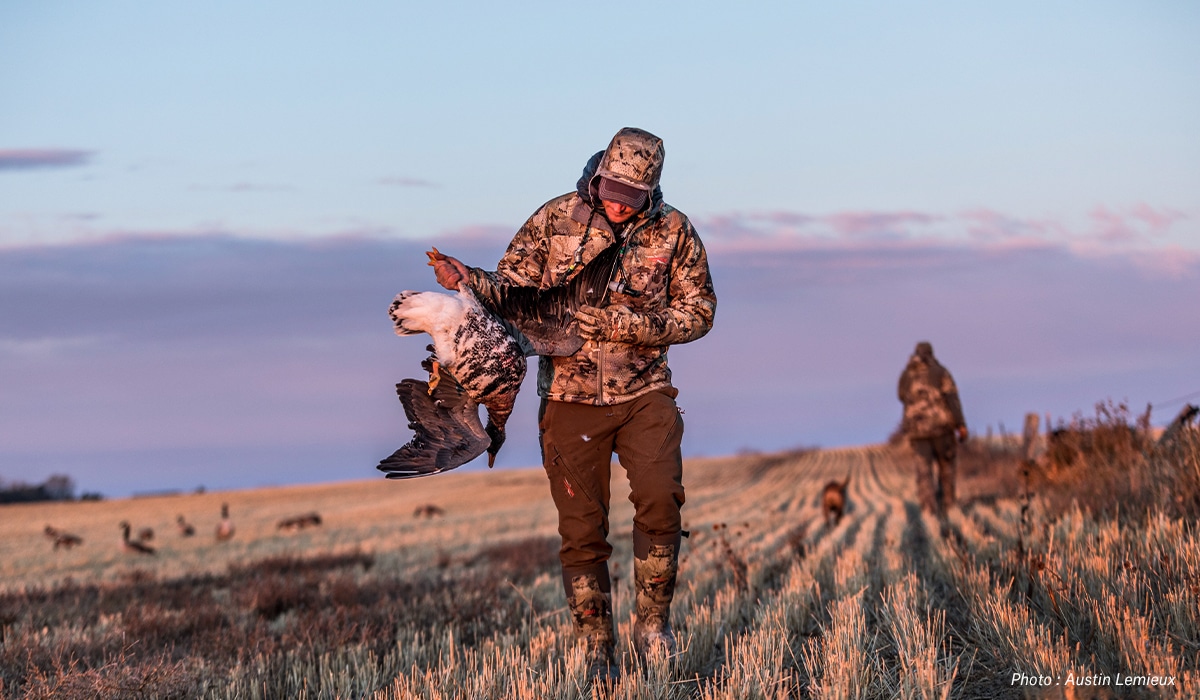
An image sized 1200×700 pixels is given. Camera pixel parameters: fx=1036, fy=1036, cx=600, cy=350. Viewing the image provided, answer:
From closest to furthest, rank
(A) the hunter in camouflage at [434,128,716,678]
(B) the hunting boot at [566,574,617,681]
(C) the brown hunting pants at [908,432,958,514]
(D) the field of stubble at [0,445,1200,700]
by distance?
(D) the field of stubble at [0,445,1200,700] → (A) the hunter in camouflage at [434,128,716,678] → (B) the hunting boot at [566,574,617,681] → (C) the brown hunting pants at [908,432,958,514]

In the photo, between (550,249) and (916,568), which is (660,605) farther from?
(916,568)

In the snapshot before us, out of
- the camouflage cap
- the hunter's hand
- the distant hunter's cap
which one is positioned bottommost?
the hunter's hand

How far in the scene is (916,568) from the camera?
28.1 feet

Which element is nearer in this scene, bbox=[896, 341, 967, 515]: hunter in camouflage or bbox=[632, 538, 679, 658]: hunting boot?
bbox=[632, 538, 679, 658]: hunting boot

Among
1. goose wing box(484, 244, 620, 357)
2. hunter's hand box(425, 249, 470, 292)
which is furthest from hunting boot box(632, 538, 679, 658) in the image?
hunter's hand box(425, 249, 470, 292)

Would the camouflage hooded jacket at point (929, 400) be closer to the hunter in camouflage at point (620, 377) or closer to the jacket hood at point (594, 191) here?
the hunter in camouflage at point (620, 377)

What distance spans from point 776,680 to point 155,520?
29.1 m

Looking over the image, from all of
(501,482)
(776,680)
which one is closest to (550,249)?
(776,680)

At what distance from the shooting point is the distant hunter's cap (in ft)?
17.3

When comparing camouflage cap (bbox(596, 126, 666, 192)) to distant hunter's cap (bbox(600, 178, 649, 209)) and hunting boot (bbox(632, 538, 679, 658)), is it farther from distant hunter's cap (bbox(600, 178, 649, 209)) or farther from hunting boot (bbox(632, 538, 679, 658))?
hunting boot (bbox(632, 538, 679, 658))

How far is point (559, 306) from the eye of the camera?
5320 millimetres

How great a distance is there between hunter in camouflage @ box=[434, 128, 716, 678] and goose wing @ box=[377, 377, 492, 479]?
0.53m

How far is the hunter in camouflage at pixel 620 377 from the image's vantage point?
5.36 metres

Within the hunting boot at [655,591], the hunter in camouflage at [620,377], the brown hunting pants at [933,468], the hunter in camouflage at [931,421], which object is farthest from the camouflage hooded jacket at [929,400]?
the hunting boot at [655,591]
